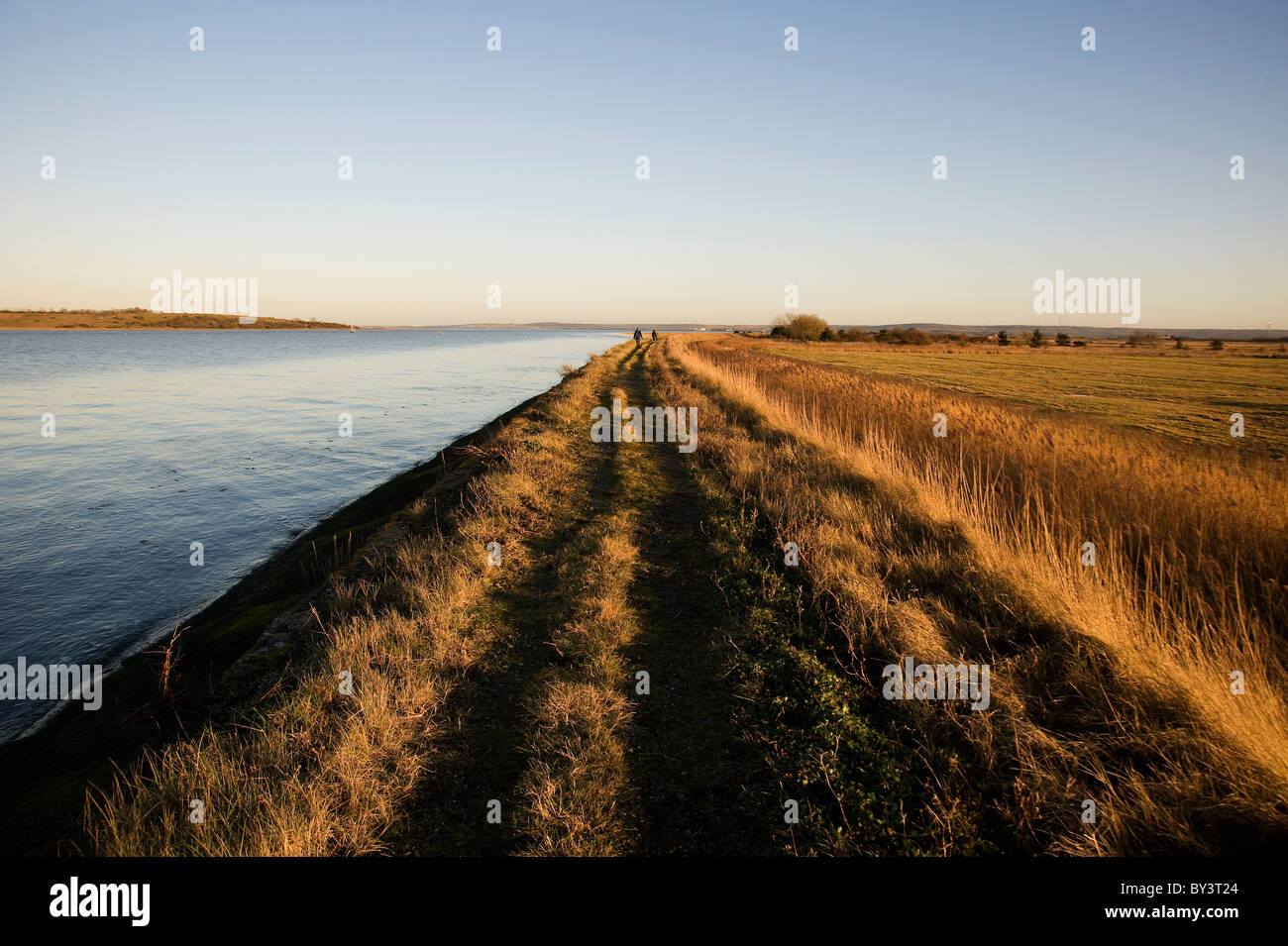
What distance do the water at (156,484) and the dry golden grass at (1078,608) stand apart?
335 inches

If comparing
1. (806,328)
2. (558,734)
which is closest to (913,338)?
(806,328)

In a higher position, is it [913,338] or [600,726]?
[913,338]

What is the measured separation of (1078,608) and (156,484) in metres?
18.1

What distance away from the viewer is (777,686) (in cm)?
461

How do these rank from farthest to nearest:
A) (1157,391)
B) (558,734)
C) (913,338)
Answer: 1. (913,338)
2. (1157,391)
3. (558,734)

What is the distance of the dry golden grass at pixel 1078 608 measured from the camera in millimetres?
3098

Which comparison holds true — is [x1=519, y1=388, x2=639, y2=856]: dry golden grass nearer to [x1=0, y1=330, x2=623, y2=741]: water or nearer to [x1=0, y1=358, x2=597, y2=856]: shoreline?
[x1=0, y1=358, x2=597, y2=856]: shoreline

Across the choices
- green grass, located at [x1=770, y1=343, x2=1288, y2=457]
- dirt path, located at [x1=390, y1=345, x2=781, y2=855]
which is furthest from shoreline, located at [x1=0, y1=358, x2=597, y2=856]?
green grass, located at [x1=770, y1=343, x2=1288, y2=457]

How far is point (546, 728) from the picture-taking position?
4070 millimetres

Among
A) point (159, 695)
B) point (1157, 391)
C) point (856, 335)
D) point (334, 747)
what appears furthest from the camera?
point (856, 335)

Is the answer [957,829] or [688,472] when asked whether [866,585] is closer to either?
[957,829]

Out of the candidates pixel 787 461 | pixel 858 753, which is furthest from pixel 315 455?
pixel 858 753

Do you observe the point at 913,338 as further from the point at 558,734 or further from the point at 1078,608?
the point at 558,734
